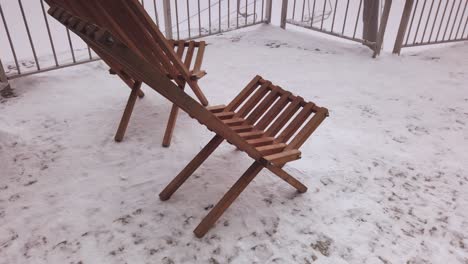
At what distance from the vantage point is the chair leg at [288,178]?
179cm

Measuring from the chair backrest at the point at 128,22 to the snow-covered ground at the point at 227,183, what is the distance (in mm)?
747

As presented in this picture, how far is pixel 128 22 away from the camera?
5.52ft

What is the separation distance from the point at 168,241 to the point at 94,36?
1.00 metres

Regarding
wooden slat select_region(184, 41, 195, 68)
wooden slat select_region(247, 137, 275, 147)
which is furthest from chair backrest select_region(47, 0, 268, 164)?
wooden slat select_region(184, 41, 195, 68)

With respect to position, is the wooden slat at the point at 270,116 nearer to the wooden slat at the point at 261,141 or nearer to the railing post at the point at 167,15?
the wooden slat at the point at 261,141

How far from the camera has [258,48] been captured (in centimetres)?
458

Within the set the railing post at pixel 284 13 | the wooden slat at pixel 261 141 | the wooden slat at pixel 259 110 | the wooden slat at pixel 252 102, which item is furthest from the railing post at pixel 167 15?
the wooden slat at pixel 261 141

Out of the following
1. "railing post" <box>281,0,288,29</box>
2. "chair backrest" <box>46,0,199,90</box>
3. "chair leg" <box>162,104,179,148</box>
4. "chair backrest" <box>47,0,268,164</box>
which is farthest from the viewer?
"railing post" <box>281,0,288,29</box>

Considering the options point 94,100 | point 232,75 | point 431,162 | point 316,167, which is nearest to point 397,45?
point 232,75

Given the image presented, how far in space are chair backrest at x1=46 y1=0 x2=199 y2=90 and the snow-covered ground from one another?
0.75 m

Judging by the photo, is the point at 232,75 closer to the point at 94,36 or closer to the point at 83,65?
the point at 83,65

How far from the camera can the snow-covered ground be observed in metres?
1.69

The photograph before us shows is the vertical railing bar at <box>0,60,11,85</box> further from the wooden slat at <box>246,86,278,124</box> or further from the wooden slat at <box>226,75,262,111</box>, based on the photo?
the wooden slat at <box>246,86,278,124</box>

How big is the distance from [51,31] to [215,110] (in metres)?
8.66
